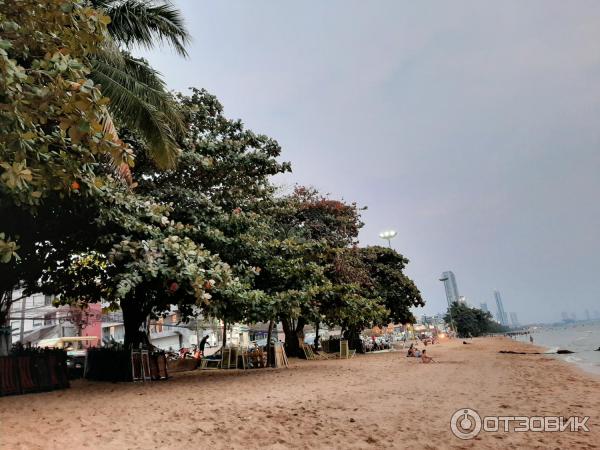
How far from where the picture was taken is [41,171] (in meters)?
4.96

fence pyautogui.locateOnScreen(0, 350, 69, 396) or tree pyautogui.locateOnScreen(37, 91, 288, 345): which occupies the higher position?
tree pyautogui.locateOnScreen(37, 91, 288, 345)

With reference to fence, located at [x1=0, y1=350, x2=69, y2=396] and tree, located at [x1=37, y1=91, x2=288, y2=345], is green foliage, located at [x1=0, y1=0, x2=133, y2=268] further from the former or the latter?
fence, located at [x1=0, y1=350, x2=69, y2=396]

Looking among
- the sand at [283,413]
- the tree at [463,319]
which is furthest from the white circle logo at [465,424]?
the tree at [463,319]

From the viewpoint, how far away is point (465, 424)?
20.1ft

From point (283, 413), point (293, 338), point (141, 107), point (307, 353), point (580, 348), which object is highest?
point (141, 107)

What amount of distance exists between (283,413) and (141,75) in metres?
8.95

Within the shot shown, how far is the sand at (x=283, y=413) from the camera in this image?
532 cm

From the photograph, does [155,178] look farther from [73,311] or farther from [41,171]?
[73,311]

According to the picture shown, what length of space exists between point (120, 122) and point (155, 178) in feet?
14.5

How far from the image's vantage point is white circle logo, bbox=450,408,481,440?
564cm

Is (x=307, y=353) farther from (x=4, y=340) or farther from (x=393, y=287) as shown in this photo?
(x=4, y=340)

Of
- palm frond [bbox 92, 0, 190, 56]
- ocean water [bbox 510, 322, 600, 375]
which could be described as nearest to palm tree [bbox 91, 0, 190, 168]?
palm frond [bbox 92, 0, 190, 56]

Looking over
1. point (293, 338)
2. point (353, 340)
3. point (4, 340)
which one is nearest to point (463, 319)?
point (353, 340)

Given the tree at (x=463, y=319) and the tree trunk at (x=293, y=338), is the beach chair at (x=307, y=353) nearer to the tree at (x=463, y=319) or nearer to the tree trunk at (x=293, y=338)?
the tree trunk at (x=293, y=338)
